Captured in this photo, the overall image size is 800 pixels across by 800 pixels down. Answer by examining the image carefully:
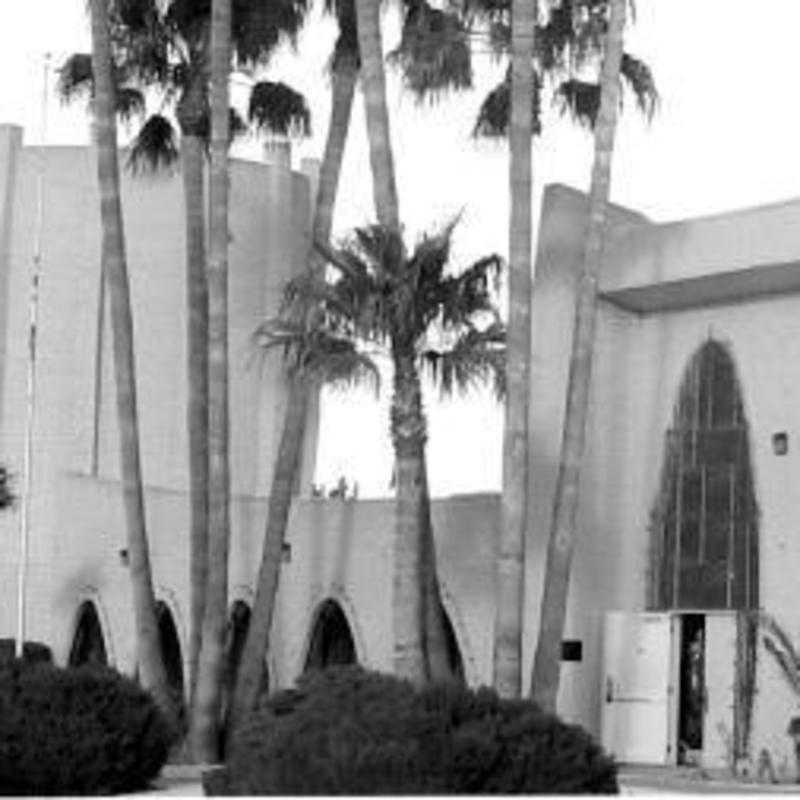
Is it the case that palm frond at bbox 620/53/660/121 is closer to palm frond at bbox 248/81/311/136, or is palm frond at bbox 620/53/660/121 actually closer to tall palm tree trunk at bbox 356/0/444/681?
tall palm tree trunk at bbox 356/0/444/681

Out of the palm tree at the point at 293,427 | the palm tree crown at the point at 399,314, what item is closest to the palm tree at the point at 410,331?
the palm tree crown at the point at 399,314

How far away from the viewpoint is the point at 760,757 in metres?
24.9

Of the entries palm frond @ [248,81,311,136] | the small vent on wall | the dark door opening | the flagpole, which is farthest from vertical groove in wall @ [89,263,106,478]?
the dark door opening

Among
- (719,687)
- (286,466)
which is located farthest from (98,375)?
(719,687)

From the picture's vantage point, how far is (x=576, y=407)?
23.1m

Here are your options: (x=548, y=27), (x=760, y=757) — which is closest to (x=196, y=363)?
(x=548, y=27)

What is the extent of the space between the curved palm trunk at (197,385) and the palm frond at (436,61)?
4029mm

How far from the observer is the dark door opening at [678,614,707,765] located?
2616cm

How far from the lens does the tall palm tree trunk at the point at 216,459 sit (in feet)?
84.1

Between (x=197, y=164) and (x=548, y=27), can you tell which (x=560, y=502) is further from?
(x=197, y=164)

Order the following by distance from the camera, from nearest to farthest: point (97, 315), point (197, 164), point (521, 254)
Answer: point (521, 254)
point (197, 164)
point (97, 315)

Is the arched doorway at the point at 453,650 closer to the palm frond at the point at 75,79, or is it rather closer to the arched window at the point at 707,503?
the arched window at the point at 707,503

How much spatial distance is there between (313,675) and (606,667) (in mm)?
11329

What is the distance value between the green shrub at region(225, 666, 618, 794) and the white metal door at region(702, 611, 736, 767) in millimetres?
10280
